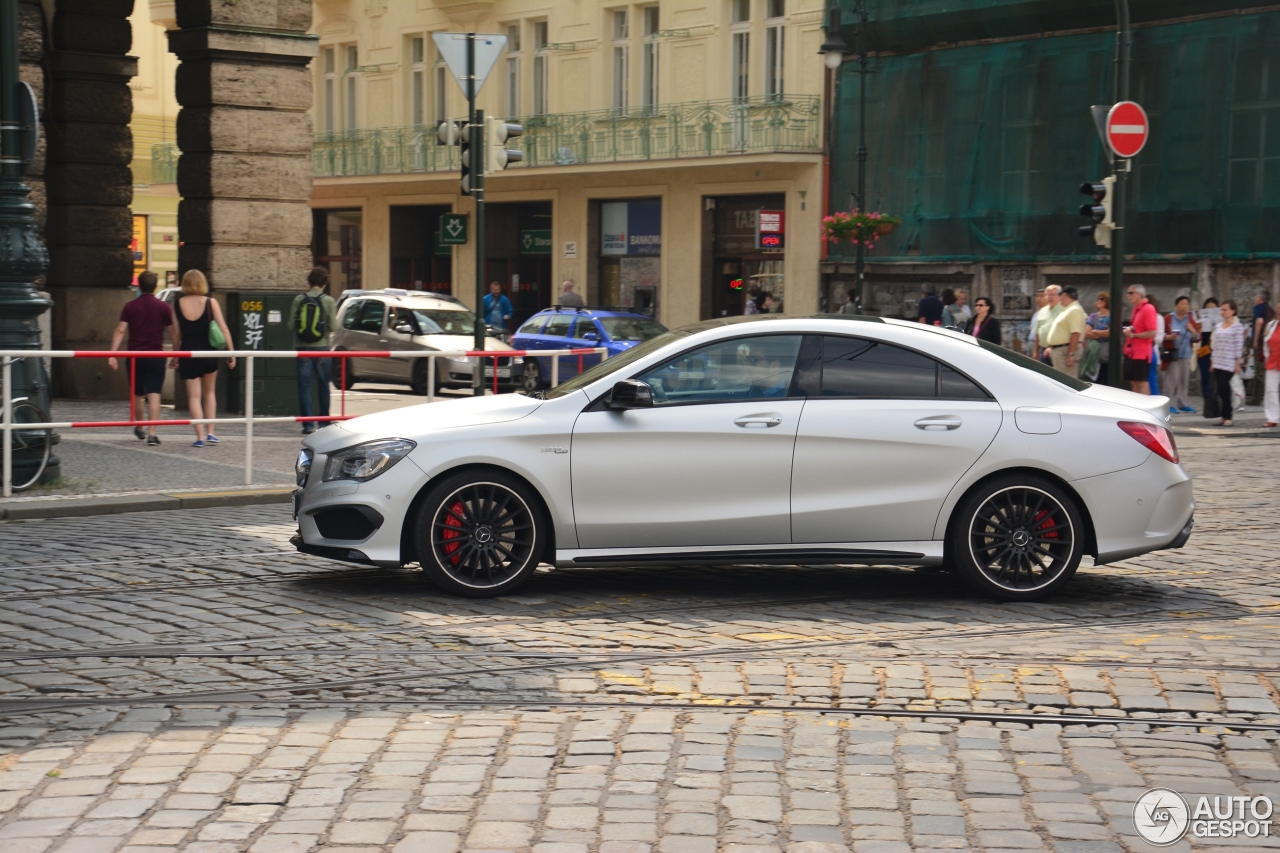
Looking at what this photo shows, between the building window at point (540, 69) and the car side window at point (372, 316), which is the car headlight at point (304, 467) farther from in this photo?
the building window at point (540, 69)

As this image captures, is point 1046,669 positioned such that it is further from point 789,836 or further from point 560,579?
point 560,579

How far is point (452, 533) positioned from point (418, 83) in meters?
38.3

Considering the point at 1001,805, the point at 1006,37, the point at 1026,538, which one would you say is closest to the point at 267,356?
the point at 1026,538

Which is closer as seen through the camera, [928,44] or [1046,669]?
[1046,669]

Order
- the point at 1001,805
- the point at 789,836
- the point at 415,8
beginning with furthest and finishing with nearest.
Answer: the point at 415,8 < the point at 1001,805 < the point at 789,836

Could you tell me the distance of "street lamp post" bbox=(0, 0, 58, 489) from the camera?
12391 mm

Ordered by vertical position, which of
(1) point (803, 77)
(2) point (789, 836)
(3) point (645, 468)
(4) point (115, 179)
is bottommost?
(2) point (789, 836)

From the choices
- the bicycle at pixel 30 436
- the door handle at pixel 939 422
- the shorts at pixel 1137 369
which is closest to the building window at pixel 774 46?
the shorts at pixel 1137 369

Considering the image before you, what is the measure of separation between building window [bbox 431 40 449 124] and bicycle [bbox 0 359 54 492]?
107 ft

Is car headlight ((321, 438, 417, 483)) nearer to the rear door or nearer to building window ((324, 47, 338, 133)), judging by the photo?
the rear door

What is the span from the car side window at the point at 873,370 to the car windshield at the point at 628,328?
20131 mm

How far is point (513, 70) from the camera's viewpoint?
Result: 42.9 metres

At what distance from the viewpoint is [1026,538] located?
8.47m

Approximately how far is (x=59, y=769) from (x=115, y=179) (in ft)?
62.5
